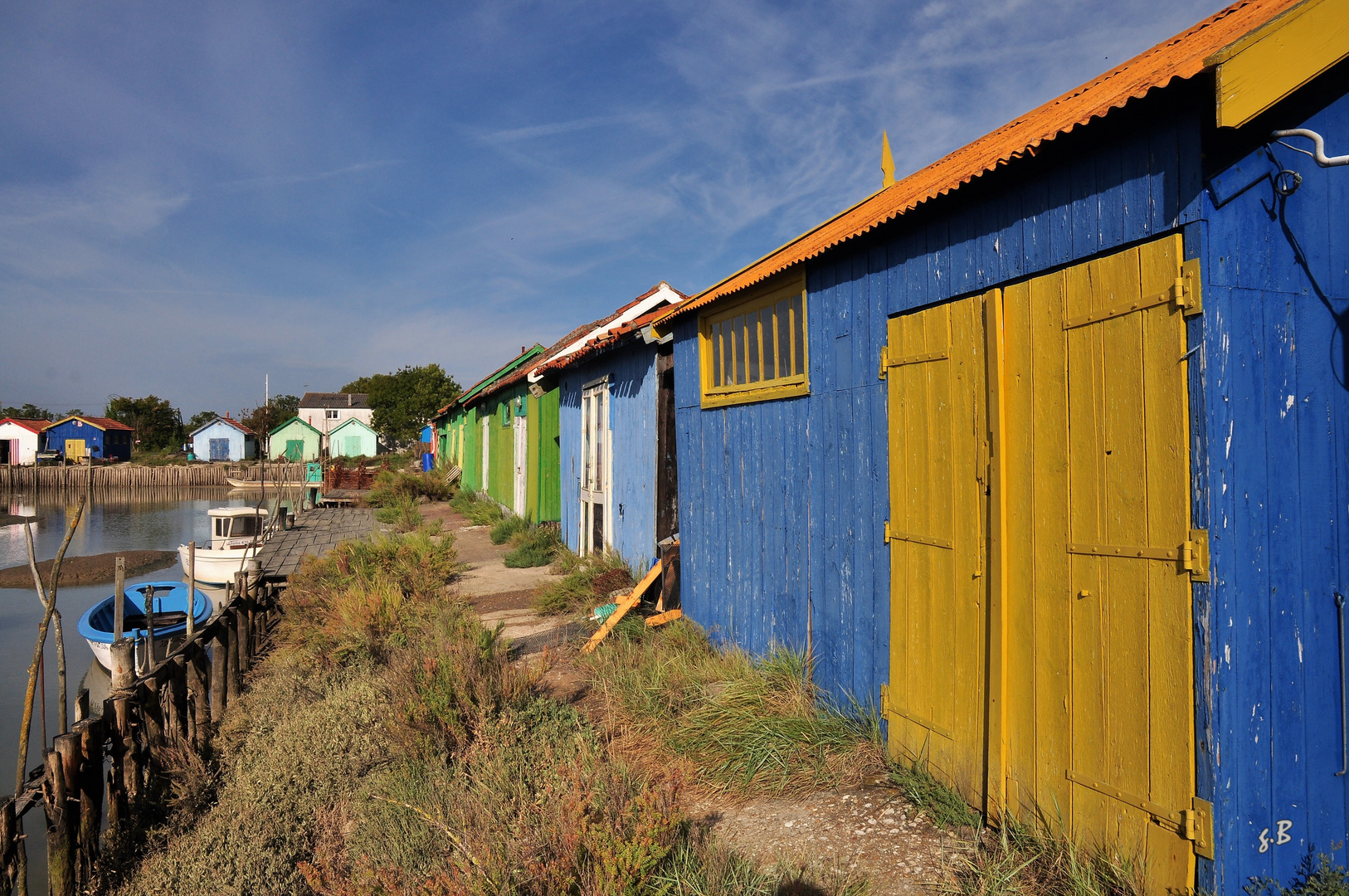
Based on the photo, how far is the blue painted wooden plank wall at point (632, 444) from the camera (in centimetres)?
813

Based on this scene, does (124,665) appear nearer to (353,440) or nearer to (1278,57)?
(1278,57)

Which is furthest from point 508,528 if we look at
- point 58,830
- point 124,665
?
point 58,830

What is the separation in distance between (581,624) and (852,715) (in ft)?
12.3

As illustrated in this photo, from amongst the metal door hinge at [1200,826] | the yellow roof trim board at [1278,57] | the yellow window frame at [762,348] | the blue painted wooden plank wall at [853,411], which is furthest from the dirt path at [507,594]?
the yellow roof trim board at [1278,57]

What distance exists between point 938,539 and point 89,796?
15.6ft

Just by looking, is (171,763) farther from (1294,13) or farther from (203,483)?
(203,483)

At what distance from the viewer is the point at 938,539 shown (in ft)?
Result: 11.9

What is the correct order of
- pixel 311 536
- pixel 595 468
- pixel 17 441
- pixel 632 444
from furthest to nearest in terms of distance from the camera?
pixel 17 441 → pixel 311 536 → pixel 595 468 → pixel 632 444

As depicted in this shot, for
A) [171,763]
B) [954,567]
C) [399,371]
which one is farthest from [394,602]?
[399,371]

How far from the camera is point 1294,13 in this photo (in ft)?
8.07

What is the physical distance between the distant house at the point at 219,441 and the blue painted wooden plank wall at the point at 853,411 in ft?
211

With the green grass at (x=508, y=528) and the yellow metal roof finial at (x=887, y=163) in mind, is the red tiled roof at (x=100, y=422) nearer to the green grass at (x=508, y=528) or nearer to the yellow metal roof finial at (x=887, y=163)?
the green grass at (x=508, y=528)

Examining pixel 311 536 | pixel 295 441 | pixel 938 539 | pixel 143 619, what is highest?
pixel 295 441

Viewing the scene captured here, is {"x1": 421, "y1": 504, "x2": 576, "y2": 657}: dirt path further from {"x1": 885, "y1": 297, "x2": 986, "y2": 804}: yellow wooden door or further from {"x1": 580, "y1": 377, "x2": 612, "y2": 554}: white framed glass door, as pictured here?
{"x1": 885, "y1": 297, "x2": 986, "y2": 804}: yellow wooden door
